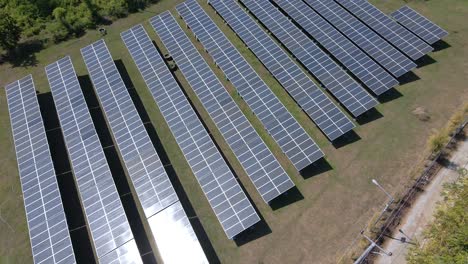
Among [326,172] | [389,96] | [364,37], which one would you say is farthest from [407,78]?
[326,172]

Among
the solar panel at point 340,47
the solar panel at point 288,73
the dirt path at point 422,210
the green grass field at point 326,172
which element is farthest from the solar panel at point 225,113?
the solar panel at point 340,47

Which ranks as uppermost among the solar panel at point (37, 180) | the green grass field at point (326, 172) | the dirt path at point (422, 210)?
the solar panel at point (37, 180)

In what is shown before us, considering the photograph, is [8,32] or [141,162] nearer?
[141,162]

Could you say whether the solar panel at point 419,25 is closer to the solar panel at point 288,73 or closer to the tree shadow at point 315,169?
the solar panel at point 288,73

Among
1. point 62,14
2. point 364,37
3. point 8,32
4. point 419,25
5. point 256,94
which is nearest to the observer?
point 256,94

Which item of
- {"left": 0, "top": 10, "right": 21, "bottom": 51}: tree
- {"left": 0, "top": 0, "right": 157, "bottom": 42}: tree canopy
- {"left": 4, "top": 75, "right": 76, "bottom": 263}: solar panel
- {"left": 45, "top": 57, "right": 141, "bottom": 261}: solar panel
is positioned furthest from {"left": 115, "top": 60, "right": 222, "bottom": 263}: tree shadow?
{"left": 0, "top": 10, "right": 21, "bottom": 51}: tree

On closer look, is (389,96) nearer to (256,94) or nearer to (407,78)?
(407,78)

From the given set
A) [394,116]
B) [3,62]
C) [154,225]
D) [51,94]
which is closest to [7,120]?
[51,94]
